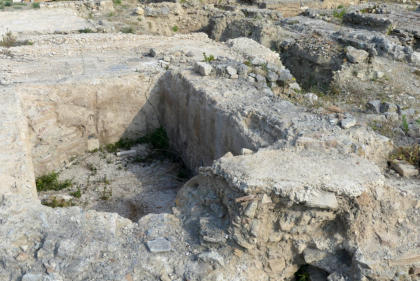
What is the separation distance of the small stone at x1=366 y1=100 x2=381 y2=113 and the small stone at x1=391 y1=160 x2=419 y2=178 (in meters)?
2.32

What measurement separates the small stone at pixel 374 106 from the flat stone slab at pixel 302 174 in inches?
118

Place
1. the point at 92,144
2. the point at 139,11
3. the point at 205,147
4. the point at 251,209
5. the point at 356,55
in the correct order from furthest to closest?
the point at 139,11, the point at 356,55, the point at 92,144, the point at 205,147, the point at 251,209

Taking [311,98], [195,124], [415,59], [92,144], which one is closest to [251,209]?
[195,124]

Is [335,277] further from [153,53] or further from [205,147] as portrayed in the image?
[153,53]

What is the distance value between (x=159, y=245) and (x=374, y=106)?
4680 mm

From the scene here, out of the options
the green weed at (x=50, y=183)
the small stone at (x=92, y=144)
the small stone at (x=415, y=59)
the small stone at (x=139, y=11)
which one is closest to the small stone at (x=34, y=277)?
the green weed at (x=50, y=183)

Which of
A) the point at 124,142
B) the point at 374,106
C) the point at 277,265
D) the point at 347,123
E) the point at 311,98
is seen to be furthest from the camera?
the point at 124,142

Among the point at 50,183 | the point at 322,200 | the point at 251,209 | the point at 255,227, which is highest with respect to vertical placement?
the point at 322,200

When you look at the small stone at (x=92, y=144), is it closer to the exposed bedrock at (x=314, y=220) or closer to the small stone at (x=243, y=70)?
the small stone at (x=243, y=70)

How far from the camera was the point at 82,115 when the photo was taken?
6750 millimetres

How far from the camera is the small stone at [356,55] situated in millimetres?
8211

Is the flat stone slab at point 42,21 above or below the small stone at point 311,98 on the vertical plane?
below

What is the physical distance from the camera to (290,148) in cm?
424

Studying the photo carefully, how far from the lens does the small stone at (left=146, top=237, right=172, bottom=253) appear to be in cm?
351
